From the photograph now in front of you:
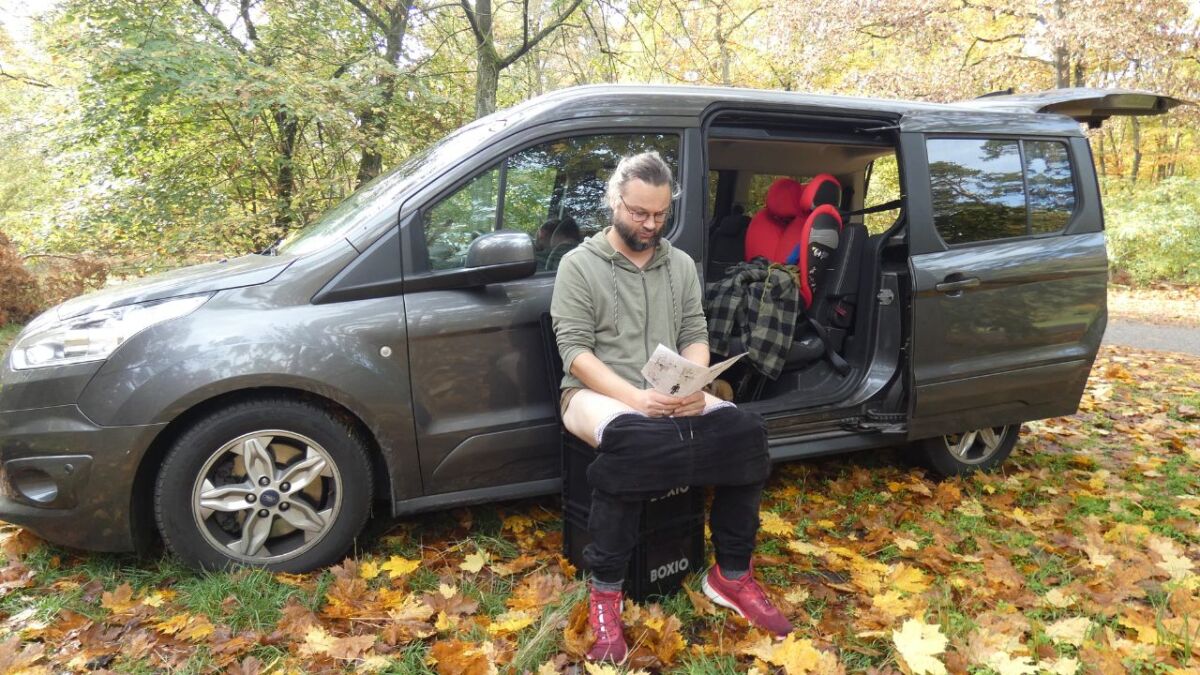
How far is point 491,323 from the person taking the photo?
2.95 metres

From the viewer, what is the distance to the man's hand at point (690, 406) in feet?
8.30

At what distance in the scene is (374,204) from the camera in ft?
10.2

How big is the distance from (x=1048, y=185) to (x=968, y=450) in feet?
5.25

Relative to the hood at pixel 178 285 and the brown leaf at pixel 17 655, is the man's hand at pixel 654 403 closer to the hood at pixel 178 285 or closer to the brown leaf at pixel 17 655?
the hood at pixel 178 285

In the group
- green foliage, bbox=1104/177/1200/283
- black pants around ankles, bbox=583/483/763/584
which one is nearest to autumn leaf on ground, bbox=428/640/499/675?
black pants around ankles, bbox=583/483/763/584

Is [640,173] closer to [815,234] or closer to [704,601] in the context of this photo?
[704,601]

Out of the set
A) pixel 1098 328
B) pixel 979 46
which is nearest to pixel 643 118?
pixel 1098 328

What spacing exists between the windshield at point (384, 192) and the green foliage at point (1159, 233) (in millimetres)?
18056

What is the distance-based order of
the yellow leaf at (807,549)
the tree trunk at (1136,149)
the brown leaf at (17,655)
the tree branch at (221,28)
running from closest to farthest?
the brown leaf at (17,655) → the yellow leaf at (807,549) → the tree branch at (221,28) → the tree trunk at (1136,149)

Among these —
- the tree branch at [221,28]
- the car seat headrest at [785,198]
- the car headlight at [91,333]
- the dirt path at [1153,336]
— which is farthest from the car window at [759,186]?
the dirt path at [1153,336]

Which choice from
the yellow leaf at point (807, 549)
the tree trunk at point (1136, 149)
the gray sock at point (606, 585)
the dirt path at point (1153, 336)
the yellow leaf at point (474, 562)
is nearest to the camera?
the gray sock at point (606, 585)

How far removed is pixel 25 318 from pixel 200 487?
8821 millimetres

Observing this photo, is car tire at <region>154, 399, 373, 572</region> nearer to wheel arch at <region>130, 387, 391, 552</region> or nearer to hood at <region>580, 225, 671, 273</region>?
wheel arch at <region>130, 387, 391, 552</region>

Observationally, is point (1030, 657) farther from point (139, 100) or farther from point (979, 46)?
point (979, 46)
